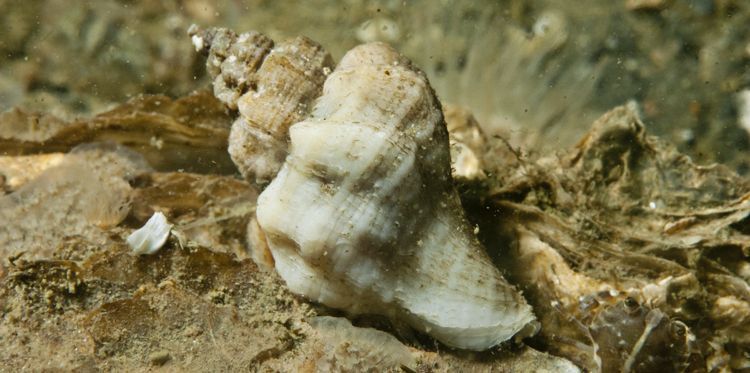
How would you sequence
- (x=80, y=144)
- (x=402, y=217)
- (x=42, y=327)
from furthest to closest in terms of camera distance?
(x=80, y=144) < (x=402, y=217) < (x=42, y=327)

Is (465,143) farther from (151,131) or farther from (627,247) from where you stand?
(151,131)

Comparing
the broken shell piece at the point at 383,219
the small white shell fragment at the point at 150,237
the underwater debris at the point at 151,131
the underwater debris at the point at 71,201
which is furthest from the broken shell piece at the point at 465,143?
the underwater debris at the point at 71,201

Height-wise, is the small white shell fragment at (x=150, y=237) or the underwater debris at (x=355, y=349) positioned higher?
the underwater debris at (x=355, y=349)

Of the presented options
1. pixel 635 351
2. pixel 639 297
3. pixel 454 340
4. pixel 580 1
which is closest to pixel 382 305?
pixel 454 340

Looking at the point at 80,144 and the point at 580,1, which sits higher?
the point at 580,1

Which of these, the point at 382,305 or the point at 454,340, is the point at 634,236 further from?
the point at 382,305

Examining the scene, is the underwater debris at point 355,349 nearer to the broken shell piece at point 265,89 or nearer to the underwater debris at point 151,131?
the broken shell piece at point 265,89

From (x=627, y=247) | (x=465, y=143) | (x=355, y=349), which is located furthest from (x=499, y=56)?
(x=355, y=349)
